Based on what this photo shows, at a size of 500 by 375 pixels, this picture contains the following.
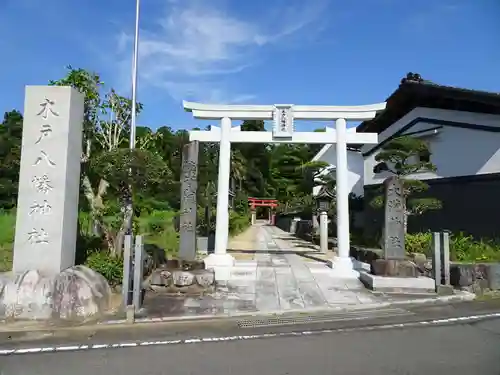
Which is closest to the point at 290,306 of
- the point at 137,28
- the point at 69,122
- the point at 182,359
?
the point at 182,359

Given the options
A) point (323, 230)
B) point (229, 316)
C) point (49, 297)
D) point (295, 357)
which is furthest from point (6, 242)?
point (295, 357)

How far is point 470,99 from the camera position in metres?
16.0

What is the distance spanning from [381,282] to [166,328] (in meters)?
5.78

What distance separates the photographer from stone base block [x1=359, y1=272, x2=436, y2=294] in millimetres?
10347

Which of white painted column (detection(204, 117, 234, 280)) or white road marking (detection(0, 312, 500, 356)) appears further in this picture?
white painted column (detection(204, 117, 234, 280))

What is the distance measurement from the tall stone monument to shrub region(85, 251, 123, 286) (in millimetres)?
1978

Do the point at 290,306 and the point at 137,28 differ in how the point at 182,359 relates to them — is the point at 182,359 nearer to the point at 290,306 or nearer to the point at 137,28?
the point at 290,306

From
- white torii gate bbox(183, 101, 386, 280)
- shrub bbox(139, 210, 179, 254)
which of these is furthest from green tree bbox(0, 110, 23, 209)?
white torii gate bbox(183, 101, 386, 280)

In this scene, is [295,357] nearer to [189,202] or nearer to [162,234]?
[189,202]

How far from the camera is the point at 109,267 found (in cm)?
958

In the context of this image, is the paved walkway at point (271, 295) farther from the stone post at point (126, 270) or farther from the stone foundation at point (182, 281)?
the stone post at point (126, 270)

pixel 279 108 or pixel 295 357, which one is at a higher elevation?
pixel 279 108

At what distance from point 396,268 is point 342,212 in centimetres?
305

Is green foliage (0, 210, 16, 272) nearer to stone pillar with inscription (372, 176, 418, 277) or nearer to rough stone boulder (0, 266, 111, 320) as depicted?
rough stone boulder (0, 266, 111, 320)
